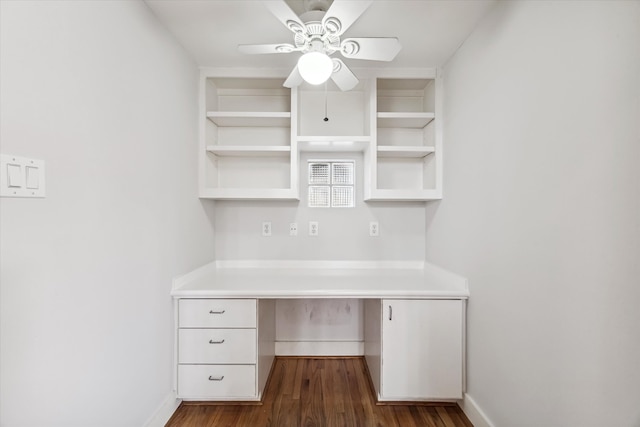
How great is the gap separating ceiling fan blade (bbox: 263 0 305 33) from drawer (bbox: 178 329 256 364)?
1681 mm

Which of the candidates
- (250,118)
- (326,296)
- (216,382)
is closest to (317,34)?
(250,118)

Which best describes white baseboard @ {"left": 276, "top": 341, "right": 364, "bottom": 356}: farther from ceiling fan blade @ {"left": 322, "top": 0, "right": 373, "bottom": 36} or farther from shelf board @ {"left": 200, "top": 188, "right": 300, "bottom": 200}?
ceiling fan blade @ {"left": 322, "top": 0, "right": 373, "bottom": 36}

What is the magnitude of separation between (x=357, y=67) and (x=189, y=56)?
3.85 ft

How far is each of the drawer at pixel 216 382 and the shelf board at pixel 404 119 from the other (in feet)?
6.42

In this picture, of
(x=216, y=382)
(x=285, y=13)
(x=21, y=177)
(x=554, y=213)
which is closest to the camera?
(x=21, y=177)

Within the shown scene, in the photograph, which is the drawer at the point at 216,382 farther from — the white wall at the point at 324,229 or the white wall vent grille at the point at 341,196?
the white wall vent grille at the point at 341,196

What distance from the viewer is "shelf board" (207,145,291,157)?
213cm

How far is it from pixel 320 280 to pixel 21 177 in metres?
1.61

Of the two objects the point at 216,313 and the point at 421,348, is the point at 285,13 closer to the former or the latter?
the point at 216,313

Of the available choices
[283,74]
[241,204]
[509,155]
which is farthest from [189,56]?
[509,155]

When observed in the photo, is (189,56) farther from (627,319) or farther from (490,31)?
(627,319)

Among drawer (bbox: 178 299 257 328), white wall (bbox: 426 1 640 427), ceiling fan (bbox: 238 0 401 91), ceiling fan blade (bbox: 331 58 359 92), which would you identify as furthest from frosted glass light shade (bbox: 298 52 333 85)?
drawer (bbox: 178 299 257 328)

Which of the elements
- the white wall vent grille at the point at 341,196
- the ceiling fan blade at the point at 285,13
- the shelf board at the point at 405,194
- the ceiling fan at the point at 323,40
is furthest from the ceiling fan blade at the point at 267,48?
the white wall vent grille at the point at 341,196

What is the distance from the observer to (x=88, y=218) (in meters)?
1.12
